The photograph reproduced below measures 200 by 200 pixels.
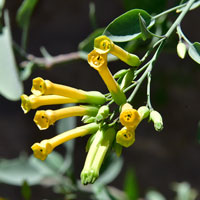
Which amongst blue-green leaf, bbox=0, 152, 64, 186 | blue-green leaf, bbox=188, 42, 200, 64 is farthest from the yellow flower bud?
blue-green leaf, bbox=0, 152, 64, 186

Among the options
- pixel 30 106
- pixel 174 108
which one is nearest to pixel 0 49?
pixel 30 106

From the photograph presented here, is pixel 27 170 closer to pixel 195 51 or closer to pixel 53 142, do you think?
pixel 53 142

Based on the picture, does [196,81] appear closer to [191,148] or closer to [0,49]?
[191,148]

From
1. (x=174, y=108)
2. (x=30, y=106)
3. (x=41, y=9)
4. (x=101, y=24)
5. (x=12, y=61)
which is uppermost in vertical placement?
(x=30, y=106)

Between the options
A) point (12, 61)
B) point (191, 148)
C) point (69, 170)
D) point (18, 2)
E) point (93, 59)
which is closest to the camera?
point (93, 59)

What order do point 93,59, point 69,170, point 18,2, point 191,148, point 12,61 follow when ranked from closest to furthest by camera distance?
point 93,59 → point 12,61 → point 69,170 → point 18,2 → point 191,148

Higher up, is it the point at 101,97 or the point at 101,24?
the point at 101,97

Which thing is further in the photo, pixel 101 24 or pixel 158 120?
pixel 101 24
